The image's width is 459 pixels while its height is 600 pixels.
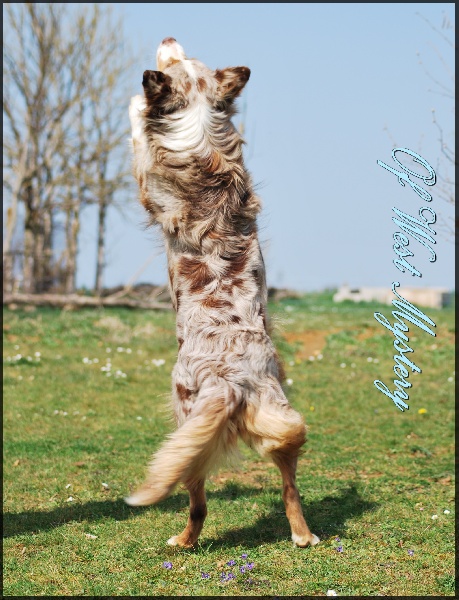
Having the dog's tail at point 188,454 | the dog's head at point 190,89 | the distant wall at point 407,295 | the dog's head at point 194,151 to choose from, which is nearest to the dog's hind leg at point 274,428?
the dog's tail at point 188,454

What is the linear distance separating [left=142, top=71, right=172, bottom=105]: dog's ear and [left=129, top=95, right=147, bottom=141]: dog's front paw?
0.20 m

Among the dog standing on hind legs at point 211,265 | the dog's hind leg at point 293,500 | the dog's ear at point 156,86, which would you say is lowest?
the dog's hind leg at point 293,500

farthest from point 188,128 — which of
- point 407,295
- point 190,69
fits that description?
point 407,295

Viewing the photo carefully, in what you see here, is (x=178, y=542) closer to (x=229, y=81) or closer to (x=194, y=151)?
(x=194, y=151)

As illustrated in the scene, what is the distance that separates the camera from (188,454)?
423 centimetres

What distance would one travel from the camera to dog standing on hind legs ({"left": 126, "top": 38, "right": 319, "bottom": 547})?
4465 millimetres

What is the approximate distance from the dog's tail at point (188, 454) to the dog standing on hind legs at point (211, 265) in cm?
2

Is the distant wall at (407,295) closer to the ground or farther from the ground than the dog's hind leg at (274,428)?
closer to the ground

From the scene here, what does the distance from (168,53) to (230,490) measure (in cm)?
353

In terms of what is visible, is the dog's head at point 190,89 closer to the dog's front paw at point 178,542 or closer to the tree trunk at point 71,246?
the dog's front paw at point 178,542

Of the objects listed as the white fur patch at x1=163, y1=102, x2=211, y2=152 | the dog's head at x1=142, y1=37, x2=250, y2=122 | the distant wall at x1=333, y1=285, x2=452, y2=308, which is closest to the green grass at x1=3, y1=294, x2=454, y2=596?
the white fur patch at x1=163, y1=102, x2=211, y2=152

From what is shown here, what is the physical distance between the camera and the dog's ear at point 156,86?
4.58 m

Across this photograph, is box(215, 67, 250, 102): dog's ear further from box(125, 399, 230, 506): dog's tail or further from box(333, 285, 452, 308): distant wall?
box(333, 285, 452, 308): distant wall

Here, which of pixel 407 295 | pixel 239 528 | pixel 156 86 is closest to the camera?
pixel 156 86
